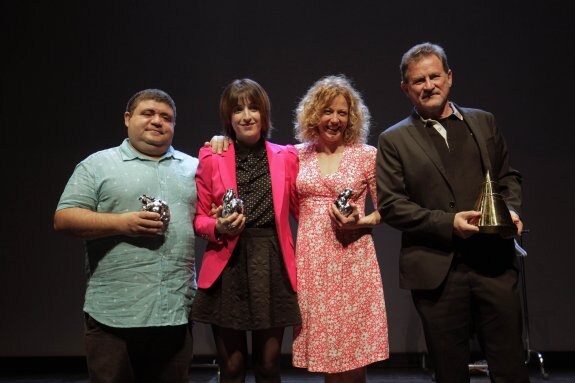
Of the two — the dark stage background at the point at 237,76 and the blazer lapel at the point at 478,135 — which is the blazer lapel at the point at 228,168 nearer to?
the blazer lapel at the point at 478,135

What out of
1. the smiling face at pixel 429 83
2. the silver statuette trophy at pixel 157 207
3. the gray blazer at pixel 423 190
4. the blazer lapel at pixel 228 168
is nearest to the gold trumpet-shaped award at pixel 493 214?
the gray blazer at pixel 423 190

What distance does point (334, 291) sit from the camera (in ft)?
8.48

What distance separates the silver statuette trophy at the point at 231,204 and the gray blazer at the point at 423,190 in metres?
0.56

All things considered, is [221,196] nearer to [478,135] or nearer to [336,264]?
[336,264]

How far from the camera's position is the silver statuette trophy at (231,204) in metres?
2.35


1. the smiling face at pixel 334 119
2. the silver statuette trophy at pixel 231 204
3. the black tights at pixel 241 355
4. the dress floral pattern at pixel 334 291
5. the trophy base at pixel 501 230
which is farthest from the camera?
the smiling face at pixel 334 119

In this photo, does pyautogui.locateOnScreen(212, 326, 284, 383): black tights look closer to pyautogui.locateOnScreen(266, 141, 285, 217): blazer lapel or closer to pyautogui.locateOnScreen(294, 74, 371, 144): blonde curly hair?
pyautogui.locateOnScreen(266, 141, 285, 217): blazer lapel

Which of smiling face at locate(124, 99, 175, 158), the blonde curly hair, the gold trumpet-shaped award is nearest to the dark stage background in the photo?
the blonde curly hair

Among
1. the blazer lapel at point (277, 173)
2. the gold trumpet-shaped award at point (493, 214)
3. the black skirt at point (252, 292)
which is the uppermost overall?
the blazer lapel at point (277, 173)

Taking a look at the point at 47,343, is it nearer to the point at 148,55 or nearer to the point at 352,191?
the point at 148,55

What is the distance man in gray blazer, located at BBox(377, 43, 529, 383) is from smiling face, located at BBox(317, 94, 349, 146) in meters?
0.26

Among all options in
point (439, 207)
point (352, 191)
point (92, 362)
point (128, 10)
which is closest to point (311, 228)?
point (352, 191)

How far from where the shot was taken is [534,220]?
460cm

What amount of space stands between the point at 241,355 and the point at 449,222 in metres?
0.99
